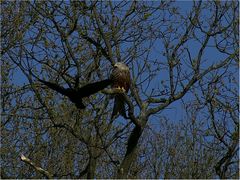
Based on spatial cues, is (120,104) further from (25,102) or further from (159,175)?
(159,175)

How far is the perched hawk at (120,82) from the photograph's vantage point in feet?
29.7

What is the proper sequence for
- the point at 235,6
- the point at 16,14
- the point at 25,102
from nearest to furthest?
the point at 235,6 < the point at 16,14 < the point at 25,102

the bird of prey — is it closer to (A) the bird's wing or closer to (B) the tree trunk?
(A) the bird's wing

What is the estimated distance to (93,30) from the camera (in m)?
10.7

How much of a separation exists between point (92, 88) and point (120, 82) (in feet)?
1.75

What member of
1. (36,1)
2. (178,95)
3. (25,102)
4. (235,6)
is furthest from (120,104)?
(25,102)

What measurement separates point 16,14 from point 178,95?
4072 mm

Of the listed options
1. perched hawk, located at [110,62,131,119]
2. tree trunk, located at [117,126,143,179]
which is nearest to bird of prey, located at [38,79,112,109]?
perched hawk, located at [110,62,131,119]

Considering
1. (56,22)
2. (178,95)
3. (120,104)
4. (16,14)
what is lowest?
(120,104)

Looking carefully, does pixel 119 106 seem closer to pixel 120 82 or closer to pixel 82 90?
pixel 120 82

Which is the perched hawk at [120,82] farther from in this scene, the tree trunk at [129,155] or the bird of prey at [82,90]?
the tree trunk at [129,155]

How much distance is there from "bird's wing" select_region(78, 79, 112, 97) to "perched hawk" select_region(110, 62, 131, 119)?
12 centimetres

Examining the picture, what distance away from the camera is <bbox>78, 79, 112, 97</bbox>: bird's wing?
896cm

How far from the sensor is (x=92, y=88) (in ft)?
29.4
